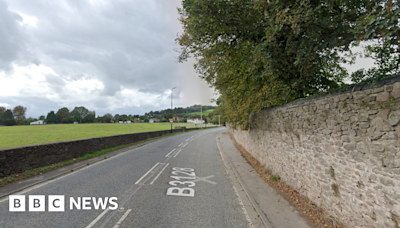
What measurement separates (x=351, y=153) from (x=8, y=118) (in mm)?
122227

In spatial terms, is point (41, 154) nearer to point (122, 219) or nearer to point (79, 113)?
point (122, 219)

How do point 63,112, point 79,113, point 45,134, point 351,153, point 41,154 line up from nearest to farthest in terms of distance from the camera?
point 351,153 → point 41,154 → point 45,134 → point 63,112 → point 79,113

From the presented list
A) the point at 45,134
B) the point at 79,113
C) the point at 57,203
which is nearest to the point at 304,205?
the point at 57,203

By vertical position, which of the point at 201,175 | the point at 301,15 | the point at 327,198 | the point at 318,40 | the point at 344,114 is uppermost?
the point at 301,15

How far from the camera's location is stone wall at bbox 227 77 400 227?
10.5 feet

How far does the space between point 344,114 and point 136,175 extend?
7.90m

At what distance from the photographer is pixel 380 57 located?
4.48m

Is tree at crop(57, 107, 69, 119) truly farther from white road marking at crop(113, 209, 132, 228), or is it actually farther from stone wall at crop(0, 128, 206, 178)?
white road marking at crop(113, 209, 132, 228)

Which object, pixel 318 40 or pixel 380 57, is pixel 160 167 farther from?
pixel 380 57

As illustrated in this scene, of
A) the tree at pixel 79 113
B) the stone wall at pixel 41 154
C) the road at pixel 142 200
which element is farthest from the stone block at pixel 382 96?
the tree at pixel 79 113

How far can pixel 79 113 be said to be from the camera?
112062 mm

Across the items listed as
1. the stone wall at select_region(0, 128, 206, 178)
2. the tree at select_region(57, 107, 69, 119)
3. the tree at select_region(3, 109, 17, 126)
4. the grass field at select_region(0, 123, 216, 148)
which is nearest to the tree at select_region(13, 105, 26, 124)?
the tree at select_region(3, 109, 17, 126)

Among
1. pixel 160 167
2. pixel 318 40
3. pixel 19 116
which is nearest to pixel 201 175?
pixel 160 167

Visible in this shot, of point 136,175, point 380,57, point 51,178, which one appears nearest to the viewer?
point 380,57
